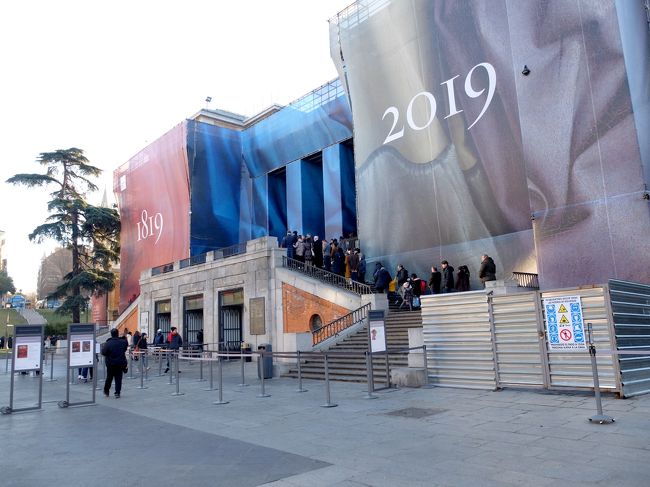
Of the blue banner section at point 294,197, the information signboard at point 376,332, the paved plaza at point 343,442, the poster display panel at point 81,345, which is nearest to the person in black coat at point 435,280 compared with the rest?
the information signboard at point 376,332

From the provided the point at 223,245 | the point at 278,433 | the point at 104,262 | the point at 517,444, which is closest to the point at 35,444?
the point at 278,433

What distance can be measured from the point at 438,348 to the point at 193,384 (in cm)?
802

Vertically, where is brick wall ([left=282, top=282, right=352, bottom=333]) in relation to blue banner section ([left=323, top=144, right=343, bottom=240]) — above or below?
below

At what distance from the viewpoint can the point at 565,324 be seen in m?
9.97

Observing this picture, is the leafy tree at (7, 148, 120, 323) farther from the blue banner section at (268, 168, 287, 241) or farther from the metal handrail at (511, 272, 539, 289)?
the metal handrail at (511, 272, 539, 289)

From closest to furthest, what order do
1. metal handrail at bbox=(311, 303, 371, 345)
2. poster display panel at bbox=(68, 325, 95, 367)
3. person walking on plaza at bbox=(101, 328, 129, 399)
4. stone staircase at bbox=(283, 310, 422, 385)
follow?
poster display panel at bbox=(68, 325, 95, 367)
person walking on plaza at bbox=(101, 328, 129, 399)
stone staircase at bbox=(283, 310, 422, 385)
metal handrail at bbox=(311, 303, 371, 345)

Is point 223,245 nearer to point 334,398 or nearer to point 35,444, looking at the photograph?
point 334,398

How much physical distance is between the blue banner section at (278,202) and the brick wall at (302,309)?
1505cm

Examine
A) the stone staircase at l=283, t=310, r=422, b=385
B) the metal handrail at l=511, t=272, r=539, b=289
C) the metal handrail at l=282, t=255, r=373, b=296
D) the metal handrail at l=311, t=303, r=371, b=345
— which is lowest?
the stone staircase at l=283, t=310, r=422, b=385

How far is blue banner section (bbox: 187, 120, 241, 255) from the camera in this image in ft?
121

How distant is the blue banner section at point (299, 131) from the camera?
3216 centimetres

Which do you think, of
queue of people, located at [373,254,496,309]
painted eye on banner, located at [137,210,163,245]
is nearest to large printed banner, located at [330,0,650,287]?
queue of people, located at [373,254,496,309]

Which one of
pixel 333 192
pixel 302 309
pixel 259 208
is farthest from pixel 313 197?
pixel 302 309

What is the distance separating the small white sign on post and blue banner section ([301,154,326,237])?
24.7 meters
